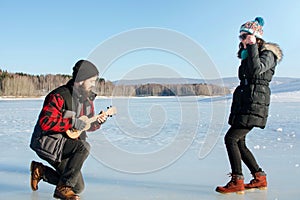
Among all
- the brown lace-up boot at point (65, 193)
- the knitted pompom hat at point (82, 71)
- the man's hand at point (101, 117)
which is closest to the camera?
the brown lace-up boot at point (65, 193)

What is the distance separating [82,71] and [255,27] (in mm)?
1220

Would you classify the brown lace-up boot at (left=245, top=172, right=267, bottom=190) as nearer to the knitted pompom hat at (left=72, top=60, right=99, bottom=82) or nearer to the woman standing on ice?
the woman standing on ice

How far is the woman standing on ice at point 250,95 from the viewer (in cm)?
221

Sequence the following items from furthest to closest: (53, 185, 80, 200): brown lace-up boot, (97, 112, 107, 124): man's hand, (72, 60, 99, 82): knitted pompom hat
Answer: (97, 112, 107, 124): man's hand
(72, 60, 99, 82): knitted pompom hat
(53, 185, 80, 200): brown lace-up boot

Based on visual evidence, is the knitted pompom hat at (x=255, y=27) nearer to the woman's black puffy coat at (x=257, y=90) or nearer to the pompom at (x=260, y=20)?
the pompom at (x=260, y=20)

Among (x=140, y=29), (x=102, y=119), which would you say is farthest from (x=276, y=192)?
(x=140, y=29)

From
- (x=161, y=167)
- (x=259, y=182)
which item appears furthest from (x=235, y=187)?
(x=161, y=167)

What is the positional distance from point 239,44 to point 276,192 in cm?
107

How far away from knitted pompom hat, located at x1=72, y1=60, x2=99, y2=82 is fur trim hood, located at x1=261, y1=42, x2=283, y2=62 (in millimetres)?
1194

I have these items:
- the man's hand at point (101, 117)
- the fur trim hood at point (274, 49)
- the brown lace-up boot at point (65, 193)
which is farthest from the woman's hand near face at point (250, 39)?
the brown lace-up boot at point (65, 193)

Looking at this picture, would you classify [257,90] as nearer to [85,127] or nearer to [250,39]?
[250,39]

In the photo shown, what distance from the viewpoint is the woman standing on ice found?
2213 mm

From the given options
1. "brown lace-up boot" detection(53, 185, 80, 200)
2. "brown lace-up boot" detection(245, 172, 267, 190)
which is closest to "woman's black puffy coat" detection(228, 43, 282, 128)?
"brown lace-up boot" detection(245, 172, 267, 190)

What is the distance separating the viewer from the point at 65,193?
2.05 metres
